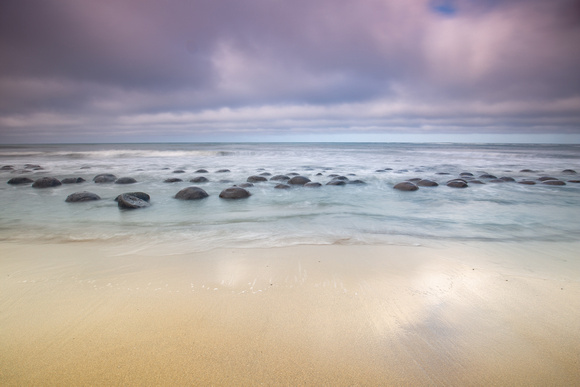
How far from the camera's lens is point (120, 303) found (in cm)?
222

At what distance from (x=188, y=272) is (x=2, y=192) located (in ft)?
31.3

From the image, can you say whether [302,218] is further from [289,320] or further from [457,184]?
[457,184]

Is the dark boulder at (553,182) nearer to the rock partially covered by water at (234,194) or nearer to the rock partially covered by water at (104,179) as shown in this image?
the rock partially covered by water at (234,194)

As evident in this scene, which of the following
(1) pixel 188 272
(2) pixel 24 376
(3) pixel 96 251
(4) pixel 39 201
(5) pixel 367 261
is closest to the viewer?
(2) pixel 24 376

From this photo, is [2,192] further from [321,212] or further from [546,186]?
[546,186]

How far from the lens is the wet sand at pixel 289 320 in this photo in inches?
60.8

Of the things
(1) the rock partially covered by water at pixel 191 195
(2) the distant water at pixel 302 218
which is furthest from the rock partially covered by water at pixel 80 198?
(1) the rock partially covered by water at pixel 191 195

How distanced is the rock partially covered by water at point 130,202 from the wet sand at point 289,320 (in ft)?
9.13

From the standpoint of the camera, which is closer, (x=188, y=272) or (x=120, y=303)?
(x=120, y=303)

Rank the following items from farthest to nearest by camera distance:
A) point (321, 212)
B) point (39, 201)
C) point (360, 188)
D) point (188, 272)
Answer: point (360, 188) → point (39, 201) → point (321, 212) → point (188, 272)

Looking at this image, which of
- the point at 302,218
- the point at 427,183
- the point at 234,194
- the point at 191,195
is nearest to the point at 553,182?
the point at 427,183

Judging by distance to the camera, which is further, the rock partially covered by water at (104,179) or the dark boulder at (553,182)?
the rock partially covered by water at (104,179)

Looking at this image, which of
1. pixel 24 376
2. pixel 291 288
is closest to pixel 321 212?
pixel 291 288

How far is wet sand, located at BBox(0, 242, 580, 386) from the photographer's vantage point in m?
1.54
